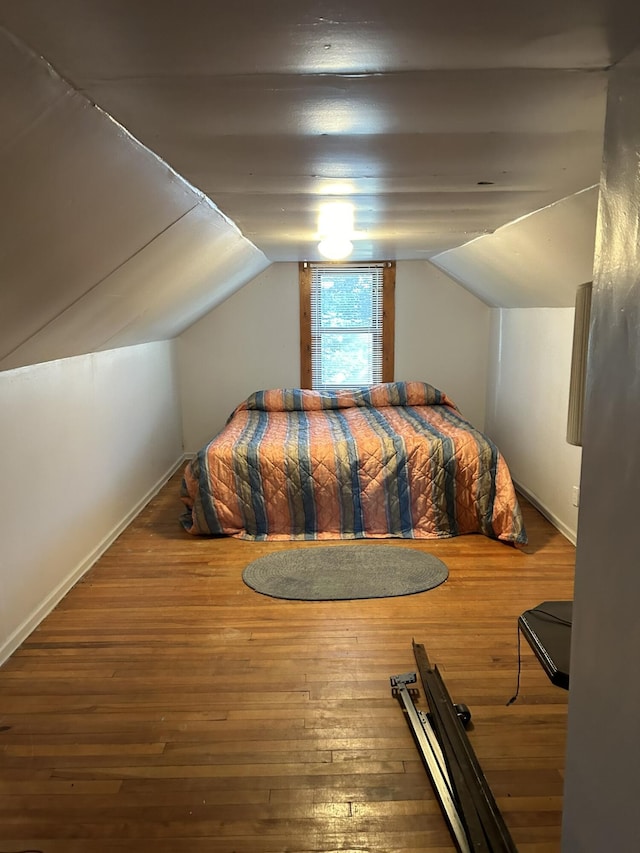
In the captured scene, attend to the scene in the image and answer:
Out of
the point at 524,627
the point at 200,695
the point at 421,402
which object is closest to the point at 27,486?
the point at 200,695

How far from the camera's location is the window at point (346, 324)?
5.25 m

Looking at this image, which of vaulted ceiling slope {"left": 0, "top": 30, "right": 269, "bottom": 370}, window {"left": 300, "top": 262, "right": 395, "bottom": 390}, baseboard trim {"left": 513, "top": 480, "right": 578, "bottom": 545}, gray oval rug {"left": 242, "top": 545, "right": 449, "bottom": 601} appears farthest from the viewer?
window {"left": 300, "top": 262, "right": 395, "bottom": 390}

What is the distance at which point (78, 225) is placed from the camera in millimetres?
1721

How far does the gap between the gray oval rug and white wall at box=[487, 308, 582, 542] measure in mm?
850

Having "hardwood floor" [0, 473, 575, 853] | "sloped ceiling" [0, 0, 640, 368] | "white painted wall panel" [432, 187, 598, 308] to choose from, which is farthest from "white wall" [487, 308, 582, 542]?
"sloped ceiling" [0, 0, 640, 368]

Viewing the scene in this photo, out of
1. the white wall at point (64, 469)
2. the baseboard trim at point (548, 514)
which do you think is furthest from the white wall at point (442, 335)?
the white wall at point (64, 469)

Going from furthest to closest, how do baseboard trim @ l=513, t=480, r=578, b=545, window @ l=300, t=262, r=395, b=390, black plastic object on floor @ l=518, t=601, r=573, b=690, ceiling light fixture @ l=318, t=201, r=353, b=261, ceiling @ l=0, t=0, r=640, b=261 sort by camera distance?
window @ l=300, t=262, r=395, b=390 < baseboard trim @ l=513, t=480, r=578, b=545 < ceiling light fixture @ l=318, t=201, r=353, b=261 < black plastic object on floor @ l=518, t=601, r=573, b=690 < ceiling @ l=0, t=0, r=640, b=261

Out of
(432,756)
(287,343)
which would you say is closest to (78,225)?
(432,756)

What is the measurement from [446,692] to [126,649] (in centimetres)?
129

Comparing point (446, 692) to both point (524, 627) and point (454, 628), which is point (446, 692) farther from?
point (524, 627)

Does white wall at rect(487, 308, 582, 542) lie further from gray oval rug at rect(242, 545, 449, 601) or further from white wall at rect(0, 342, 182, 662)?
white wall at rect(0, 342, 182, 662)

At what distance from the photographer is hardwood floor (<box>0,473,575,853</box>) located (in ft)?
5.81

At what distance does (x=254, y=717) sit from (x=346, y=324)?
3.66 meters

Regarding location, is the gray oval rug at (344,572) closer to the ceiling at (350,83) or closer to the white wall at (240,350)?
the ceiling at (350,83)
